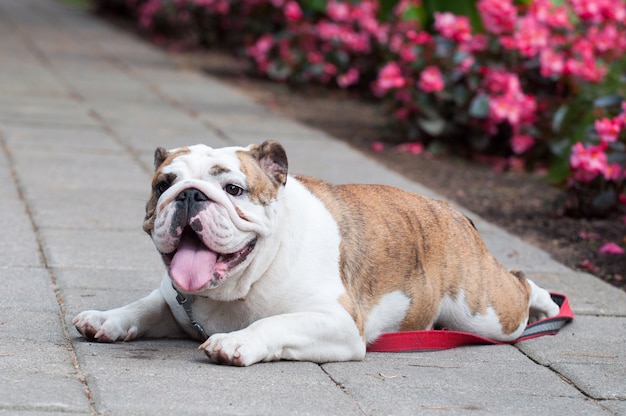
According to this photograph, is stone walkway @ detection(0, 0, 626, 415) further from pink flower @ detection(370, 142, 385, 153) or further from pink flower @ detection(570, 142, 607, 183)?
pink flower @ detection(570, 142, 607, 183)

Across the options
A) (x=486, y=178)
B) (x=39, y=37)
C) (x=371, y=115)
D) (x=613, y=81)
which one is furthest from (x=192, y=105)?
(x=39, y=37)

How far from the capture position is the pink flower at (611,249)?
6.26m

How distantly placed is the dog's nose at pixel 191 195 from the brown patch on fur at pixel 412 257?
0.65m

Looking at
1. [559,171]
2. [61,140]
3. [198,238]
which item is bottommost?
[61,140]

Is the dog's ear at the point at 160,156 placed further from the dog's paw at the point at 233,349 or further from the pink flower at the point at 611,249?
the pink flower at the point at 611,249

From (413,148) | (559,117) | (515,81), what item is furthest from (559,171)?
(413,148)

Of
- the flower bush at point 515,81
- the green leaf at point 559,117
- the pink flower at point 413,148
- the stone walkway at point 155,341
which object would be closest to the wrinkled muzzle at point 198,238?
the stone walkway at point 155,341

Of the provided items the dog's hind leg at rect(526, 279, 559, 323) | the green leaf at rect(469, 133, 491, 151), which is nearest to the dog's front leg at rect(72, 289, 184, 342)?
the dog's hind leg at rect(526, 279, 559, 323)

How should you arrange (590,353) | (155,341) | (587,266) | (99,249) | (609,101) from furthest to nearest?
(609,101)
(587,266)
(99,249)
(590,353)
(155,341)

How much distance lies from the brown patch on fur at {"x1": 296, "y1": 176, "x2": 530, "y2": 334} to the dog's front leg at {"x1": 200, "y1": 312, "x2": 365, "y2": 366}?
87 millimetres

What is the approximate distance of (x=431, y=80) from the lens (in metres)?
9.02

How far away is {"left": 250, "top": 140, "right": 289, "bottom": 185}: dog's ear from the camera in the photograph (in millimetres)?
3859

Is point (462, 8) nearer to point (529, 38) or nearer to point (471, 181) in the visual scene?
point (529, 38)

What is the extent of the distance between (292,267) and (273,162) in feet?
1.25
